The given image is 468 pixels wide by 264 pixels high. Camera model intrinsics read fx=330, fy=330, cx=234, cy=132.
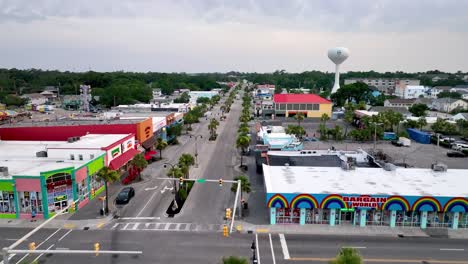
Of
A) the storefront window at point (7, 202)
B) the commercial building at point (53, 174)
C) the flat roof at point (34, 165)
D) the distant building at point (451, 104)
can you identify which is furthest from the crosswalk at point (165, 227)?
the distant building at point (451, 104)

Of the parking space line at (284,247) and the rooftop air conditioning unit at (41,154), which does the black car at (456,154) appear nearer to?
the parking space line at (284,247)

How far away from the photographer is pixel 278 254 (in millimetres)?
27875

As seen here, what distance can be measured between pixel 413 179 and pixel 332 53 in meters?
127

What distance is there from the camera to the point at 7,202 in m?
35.7

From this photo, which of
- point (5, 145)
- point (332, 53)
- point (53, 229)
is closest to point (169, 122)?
point (5, 145)

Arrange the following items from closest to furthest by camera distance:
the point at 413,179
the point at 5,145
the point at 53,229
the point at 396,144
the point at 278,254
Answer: the point at 278,254
the point at 53,229
the point at 413,179
the point at 5,145
the point at 396,144

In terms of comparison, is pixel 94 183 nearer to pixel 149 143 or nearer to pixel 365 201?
pixel 149 143

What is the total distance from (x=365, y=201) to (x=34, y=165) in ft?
126

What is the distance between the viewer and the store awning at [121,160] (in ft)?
146

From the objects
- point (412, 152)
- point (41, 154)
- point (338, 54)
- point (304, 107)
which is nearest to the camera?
point (41, 154)

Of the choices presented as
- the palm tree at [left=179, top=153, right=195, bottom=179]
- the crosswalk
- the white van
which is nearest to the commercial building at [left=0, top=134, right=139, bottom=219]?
the crosswalk

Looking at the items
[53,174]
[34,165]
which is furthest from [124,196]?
[34,165]

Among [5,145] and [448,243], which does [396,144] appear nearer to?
[448,243]

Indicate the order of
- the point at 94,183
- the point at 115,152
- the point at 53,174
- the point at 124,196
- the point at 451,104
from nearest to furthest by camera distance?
the point at 53,174 → the point at 124,196 → the point at 94,183 → the point at 115,152 → the point at 451,104
